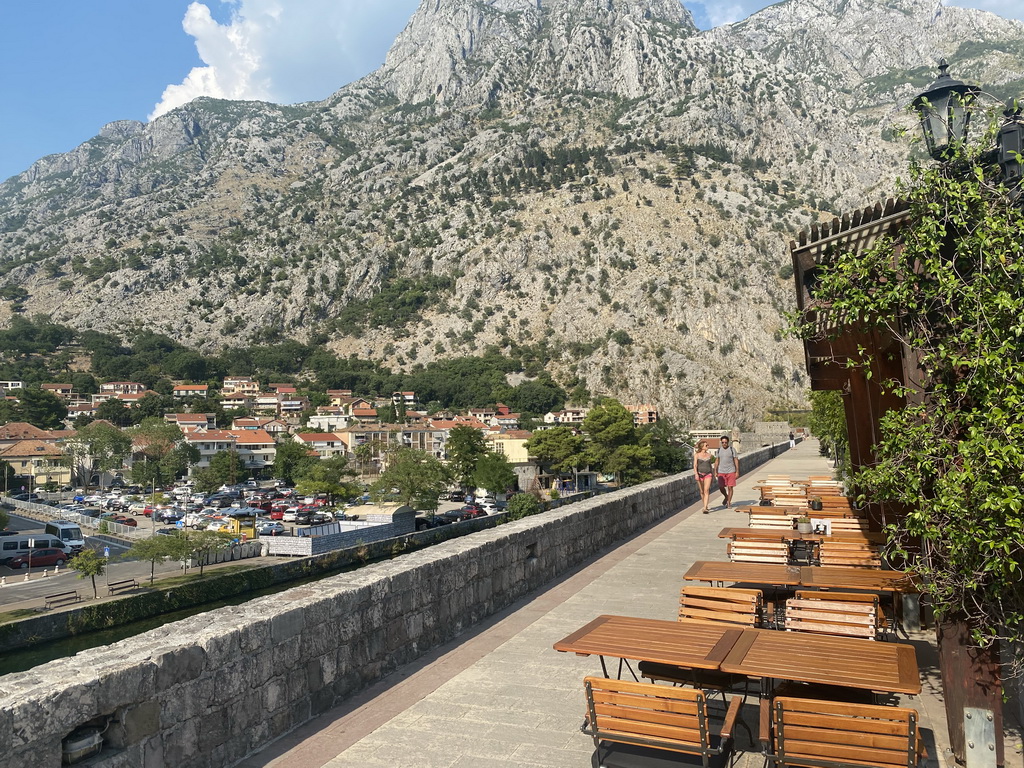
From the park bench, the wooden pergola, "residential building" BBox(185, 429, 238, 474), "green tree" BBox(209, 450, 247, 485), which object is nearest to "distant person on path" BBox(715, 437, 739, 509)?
the wooden pergola

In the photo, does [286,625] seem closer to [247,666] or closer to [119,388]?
[247,666]

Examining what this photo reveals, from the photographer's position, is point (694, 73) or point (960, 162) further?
point (694, 73)

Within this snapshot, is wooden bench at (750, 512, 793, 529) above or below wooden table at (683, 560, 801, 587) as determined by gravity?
below

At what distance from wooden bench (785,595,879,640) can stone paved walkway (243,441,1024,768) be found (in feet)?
1.64

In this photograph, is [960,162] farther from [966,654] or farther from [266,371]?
[266,371]

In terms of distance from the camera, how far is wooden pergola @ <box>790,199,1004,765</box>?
3.13 metres

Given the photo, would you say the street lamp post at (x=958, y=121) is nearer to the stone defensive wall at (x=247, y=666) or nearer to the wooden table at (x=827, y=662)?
the wooden table at (x=827, y=662)

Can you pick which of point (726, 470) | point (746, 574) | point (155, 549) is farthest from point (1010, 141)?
point (155, 549)

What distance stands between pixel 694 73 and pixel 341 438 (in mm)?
95461

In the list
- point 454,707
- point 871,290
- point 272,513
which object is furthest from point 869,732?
point 272,513

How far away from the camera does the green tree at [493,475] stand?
7156 cm

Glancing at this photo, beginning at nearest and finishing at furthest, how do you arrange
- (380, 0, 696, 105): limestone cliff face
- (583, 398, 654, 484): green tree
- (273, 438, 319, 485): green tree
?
1. (583, 398, 654, 484): green tree
2. (273, 438, 319, 485): green tree
3. (380, 0, 696, 105): limestone cliff face

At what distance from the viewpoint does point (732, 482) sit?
14.0 metres

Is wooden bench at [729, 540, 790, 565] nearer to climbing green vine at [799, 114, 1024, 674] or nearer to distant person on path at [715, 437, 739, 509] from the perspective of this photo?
climbing green vine at [799, 114, 1024, 674]
